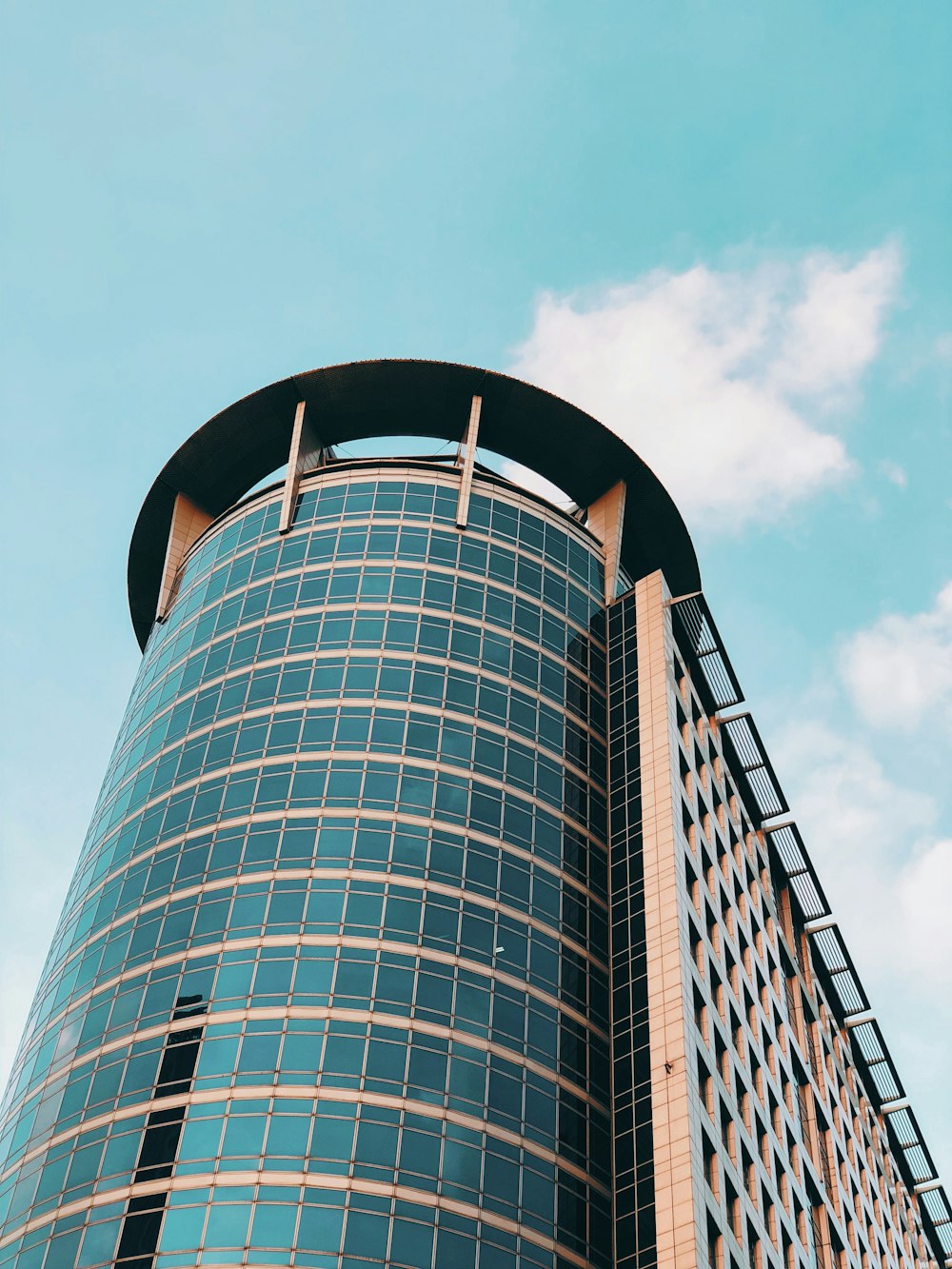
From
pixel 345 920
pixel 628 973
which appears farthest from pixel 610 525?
pixel 345 920

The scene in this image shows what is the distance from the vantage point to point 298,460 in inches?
3314

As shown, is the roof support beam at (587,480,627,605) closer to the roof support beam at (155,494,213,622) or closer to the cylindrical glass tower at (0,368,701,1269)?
the cylindrical glass tower at (0,368,701,1269)

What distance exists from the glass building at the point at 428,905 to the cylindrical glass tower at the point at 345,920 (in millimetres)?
167

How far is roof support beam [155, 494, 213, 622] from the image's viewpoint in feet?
279

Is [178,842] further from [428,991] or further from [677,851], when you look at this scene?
[677,851]

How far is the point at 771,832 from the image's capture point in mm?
91688

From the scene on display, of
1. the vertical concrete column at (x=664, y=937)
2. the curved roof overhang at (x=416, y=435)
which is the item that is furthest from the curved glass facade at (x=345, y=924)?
the curved roof overhang at (x=416, y=435)

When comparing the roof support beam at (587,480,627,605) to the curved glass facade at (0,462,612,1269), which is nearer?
the curved glass facade at (0,462,612,1269)

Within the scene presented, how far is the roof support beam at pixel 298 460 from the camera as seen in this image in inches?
3199

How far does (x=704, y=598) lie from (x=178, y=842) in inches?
1348

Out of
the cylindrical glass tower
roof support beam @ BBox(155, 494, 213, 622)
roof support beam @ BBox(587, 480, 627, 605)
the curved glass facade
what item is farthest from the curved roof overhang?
the curved glass facade

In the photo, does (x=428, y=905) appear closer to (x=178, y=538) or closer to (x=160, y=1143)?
(x=160, y=1143)

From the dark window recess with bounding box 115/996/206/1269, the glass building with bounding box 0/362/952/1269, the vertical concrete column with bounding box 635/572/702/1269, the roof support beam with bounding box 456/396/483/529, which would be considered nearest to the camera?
the dark window recess with bounding box 115/996/206/1269

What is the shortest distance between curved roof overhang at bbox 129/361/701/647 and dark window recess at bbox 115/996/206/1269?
39.7 metres
